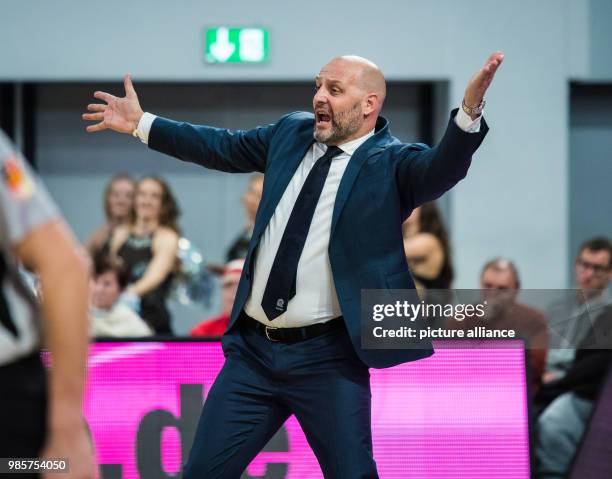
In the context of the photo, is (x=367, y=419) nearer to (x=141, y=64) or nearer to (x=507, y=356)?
(x=507, y=356)

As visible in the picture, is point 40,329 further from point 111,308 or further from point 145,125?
point 111,308

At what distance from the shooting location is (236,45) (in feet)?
29.6

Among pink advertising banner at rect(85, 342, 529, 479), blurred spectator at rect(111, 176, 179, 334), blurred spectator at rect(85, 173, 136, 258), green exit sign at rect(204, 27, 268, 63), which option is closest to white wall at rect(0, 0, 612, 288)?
green exit sign at rect(204, 27, 268, 63)

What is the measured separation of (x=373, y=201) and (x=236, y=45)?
540 centimetres

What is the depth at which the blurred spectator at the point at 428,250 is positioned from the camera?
673cm

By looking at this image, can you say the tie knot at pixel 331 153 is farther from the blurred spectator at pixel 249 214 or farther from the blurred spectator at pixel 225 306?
the blurred spectator at pixel 249 214

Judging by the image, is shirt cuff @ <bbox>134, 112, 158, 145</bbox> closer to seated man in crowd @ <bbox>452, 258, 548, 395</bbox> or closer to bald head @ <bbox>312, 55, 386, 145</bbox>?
bald head @ <bbox>312, 55, 386, 145</bbox>

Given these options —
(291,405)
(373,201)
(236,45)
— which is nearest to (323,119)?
(373,201)

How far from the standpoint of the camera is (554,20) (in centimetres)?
912

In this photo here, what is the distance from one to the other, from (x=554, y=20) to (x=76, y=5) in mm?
3879

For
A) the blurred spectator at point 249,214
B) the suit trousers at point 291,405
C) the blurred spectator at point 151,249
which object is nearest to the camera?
the suit trousers at point 291,405

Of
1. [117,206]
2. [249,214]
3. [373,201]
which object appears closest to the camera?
[373,201]

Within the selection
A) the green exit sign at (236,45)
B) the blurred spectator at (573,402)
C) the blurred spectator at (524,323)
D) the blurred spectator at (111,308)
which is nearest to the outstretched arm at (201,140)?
the blurred spectator at (524,323)

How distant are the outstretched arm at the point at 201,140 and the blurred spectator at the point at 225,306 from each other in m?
1.47
